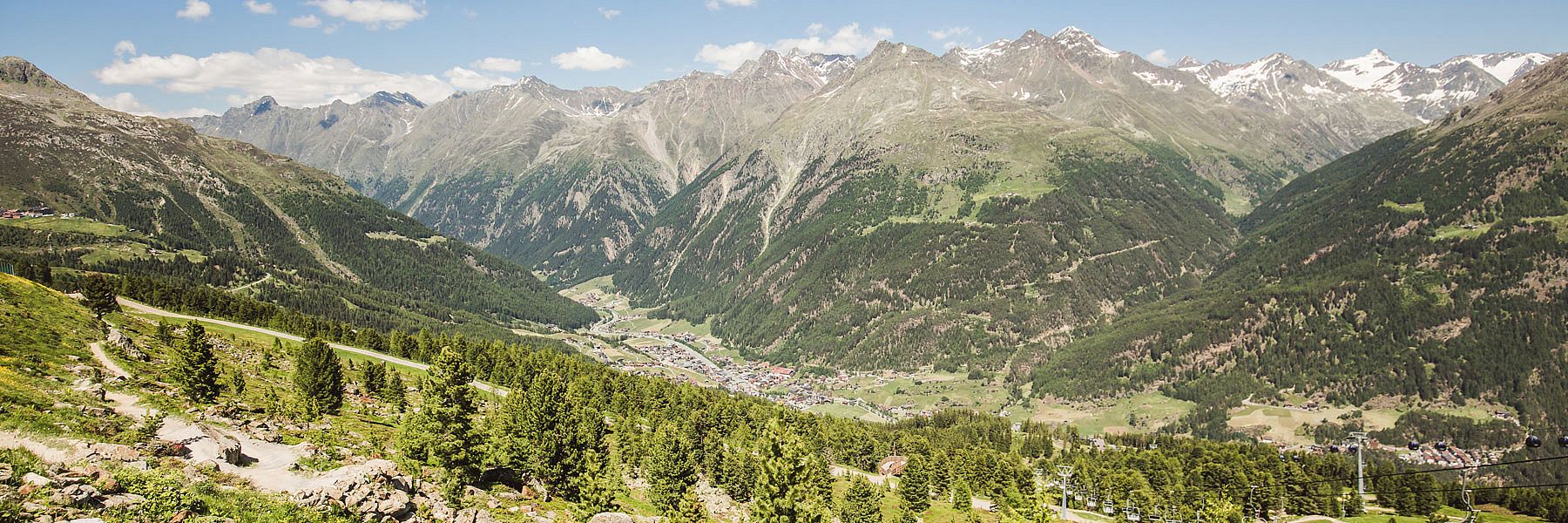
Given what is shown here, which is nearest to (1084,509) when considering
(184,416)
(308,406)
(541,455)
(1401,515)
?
(1401,515)

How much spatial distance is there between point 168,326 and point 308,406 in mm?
40910

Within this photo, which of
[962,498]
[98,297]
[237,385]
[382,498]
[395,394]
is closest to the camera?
[382,498]

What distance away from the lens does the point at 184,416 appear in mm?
42438

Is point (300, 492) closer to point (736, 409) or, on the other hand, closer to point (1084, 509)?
point (736, 409)

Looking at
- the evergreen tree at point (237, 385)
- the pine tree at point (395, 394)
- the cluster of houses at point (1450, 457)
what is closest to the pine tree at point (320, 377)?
the evergreen tree at point (237, 385)

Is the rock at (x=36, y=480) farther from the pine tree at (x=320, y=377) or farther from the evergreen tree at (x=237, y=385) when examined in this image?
the evergreen tree at (x=237, y=385)

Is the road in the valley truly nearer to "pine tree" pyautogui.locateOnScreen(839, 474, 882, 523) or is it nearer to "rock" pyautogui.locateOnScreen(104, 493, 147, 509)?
"pine tree" pyautogui.locateOnScreen(839, 474, 882, 523)

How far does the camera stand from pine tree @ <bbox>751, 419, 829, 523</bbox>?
4288 centimetres

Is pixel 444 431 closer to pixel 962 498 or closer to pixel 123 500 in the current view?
pixel 123 500

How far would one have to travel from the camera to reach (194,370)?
5928 centimetres

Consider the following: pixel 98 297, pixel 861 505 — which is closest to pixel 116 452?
pixel 861 505

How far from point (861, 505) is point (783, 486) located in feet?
144

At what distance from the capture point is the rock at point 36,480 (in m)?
22.5

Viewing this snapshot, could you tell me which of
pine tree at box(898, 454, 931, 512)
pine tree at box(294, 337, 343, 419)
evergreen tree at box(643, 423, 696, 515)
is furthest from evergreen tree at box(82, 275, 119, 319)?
pine tree at box(898, 454, 931, 512)
